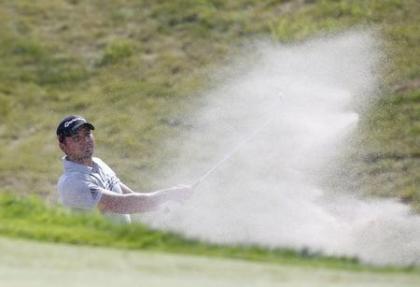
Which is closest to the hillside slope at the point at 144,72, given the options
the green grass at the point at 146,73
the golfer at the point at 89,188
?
the green grass at the point at 146,73

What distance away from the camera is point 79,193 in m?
9.33

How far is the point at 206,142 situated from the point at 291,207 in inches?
108

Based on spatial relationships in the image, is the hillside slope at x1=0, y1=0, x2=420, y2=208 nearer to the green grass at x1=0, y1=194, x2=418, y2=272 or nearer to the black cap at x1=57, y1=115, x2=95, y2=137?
the black cap at x1=57, y1=115, x2=95, y2=137

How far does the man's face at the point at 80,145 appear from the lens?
963 cm

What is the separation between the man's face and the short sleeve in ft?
0.89

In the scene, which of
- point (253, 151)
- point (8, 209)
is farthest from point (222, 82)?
point (8, 209)

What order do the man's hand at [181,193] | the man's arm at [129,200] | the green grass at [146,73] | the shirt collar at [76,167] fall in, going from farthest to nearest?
the green grass at [146,73] → the shirt collar at [76,167] → the man's arm at [129,200] → the man's hand at [181,193]

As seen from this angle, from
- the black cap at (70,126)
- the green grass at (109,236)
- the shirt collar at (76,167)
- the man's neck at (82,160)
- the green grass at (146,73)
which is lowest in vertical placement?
the green grass at (109,236)

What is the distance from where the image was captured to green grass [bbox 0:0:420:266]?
13758 mm

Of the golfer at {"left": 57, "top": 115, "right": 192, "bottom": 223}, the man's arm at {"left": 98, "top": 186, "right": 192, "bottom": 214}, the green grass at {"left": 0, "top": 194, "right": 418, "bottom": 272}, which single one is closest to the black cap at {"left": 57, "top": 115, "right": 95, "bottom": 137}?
the golfer at {"left": 57, "top": 115, "right": 192, "bottom": 223}

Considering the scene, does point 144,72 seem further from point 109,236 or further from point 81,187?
point 109,236

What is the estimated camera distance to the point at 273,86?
590 inches

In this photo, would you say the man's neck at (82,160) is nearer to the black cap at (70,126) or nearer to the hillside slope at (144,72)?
the black cap at (70,126)

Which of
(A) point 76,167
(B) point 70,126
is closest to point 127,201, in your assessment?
(A) point 76,167
